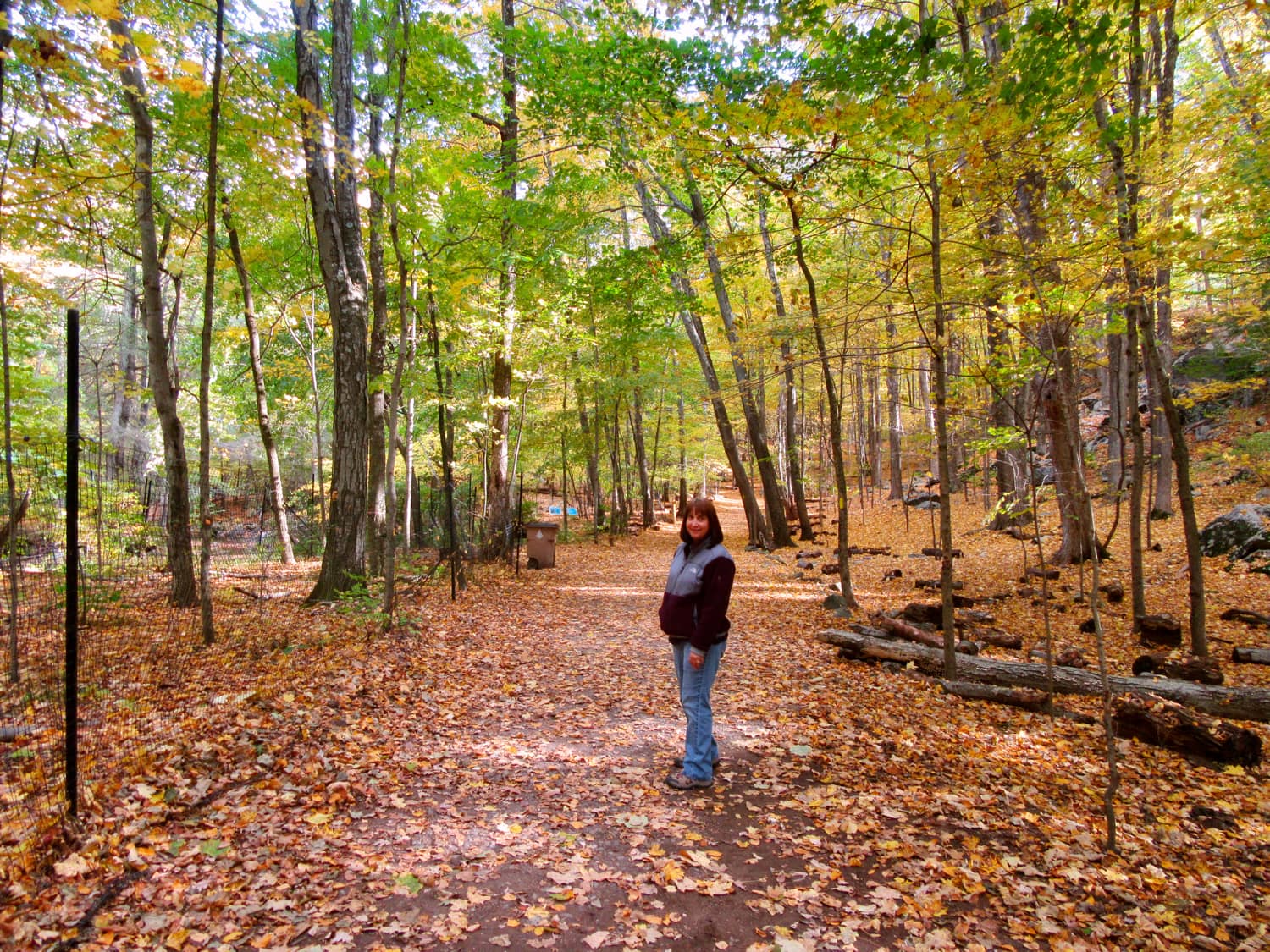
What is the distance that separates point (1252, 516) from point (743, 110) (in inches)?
457

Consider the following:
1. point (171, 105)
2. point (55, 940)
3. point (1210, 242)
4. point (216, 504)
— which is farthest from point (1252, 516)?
point (171, 105)

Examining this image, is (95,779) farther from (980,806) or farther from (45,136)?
(45,136)

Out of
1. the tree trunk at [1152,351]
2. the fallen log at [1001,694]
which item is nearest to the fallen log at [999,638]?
the tree trunk at [1152,351]

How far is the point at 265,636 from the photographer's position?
6523 mm

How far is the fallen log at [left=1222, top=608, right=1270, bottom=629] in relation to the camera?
7.64m

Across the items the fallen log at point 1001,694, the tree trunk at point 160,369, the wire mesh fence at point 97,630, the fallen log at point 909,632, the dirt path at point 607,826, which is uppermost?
the tree trunk at point 160,369

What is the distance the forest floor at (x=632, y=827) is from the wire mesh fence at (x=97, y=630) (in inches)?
10.6

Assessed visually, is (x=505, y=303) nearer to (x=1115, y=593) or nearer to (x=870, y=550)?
(x=870, y=550)

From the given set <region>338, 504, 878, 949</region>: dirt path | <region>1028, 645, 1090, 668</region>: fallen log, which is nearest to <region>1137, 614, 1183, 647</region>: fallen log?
<region>1028, 645, 1090, 668</region>: fallen log

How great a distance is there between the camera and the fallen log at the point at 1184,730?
4.39 metres

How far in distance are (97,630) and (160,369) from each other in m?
3.10

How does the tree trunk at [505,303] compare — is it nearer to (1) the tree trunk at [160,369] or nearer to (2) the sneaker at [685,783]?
(1) the tree trunk at [160,369]

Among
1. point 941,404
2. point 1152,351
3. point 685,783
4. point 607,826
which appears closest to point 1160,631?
point 1152,351

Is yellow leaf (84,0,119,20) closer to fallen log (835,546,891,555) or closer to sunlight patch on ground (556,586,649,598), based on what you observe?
sunlight patch on ground (556,586,649,598)
